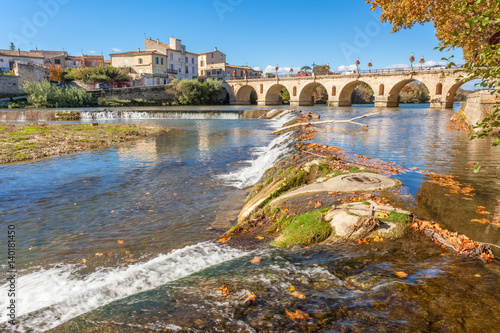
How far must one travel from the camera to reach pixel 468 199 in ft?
19.9

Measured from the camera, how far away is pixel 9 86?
53.4 m

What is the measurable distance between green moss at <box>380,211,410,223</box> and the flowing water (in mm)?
252

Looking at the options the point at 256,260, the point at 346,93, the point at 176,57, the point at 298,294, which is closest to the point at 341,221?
the point at 256,260

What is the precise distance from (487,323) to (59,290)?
15.6 ft

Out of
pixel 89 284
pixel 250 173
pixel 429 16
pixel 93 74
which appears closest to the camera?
pixel 89 284

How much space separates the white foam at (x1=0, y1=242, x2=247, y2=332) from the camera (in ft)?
11.4

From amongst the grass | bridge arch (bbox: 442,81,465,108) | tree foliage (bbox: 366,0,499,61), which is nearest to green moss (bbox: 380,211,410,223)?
the grass

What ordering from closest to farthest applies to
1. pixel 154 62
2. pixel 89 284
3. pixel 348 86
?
pixel 89 284
pixel 348 86
pixel 154 62

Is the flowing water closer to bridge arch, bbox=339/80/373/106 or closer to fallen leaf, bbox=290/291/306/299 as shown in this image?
fallen leaf, bbox=290/291/306/299

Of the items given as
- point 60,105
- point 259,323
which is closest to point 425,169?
point 259,323

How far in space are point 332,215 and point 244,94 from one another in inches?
2799

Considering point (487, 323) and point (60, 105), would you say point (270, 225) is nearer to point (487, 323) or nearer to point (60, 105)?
point (487, 323)

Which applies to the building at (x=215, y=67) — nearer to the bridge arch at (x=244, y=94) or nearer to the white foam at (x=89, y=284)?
the bridge arch at (x=244, y=94)

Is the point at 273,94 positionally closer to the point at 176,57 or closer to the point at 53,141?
the point at 176,57
